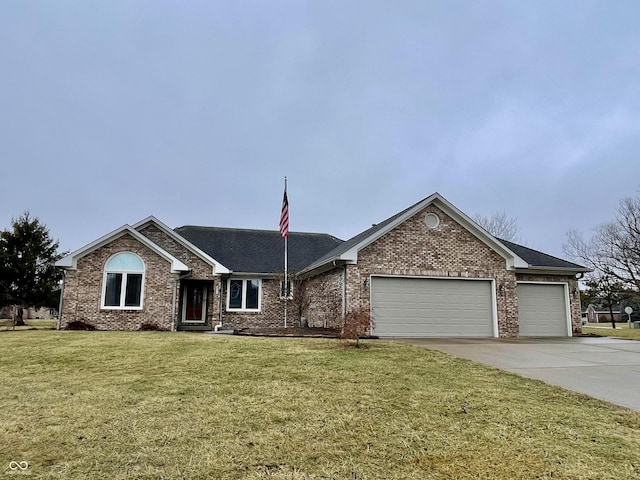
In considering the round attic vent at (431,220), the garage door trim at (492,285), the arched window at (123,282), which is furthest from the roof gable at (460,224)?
the arched window at (123,282)

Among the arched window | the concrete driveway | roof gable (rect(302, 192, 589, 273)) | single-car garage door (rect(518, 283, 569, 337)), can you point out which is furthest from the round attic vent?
the arched window

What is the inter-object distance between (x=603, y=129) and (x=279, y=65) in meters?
20.5

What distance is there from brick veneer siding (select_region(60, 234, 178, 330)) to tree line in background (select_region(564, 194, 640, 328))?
35421mm

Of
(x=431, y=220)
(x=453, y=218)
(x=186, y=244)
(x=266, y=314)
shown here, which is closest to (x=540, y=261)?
(x=453, y=218)

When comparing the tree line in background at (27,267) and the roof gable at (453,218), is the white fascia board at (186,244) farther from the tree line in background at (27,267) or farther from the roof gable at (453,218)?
the tree line in background at (27,267)

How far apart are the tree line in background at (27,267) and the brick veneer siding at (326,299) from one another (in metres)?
15.6

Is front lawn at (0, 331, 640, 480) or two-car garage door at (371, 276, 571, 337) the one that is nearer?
front lawn at (0, 331, 640, 480)

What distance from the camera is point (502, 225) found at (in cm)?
→ 4372

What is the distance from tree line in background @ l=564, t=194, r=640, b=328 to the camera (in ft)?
122

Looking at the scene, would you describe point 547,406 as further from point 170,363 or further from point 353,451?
point 170,363

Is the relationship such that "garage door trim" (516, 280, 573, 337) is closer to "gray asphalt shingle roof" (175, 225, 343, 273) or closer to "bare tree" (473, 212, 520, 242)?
"gray asphalt shingle roof" (175, 225, 343, 273)

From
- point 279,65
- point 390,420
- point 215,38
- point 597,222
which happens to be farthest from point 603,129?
point 390,420

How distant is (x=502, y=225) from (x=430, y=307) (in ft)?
102

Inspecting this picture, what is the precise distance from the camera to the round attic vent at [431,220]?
17.1 meters
